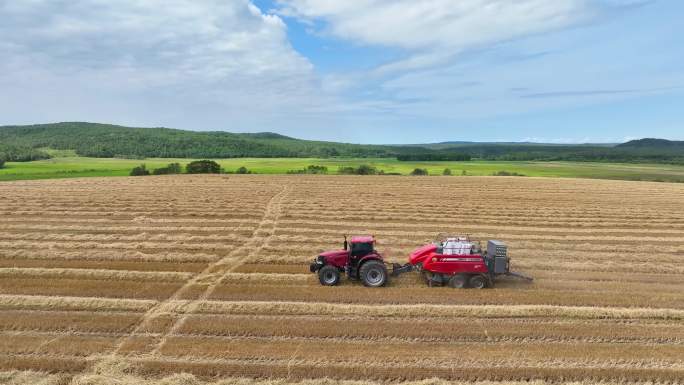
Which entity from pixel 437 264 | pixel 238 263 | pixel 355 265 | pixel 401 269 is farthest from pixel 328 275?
pixel 238 263

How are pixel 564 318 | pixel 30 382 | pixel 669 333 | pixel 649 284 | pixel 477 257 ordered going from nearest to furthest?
1. pixel 30 382
2. pixel 669 333
3. pixel 564 318
4. pixel 477 257
5. pixel 649 284

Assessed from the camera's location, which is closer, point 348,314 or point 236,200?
point 348,314

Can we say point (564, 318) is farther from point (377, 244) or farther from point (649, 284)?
point (377, 244)

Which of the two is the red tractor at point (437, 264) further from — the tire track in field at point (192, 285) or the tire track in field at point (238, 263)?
the tire track in field at point (192, 285)

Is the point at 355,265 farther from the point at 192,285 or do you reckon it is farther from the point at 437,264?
the point at 192,285

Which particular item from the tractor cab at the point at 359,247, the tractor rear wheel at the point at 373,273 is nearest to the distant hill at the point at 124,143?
the tractor cab at the point at 359,247

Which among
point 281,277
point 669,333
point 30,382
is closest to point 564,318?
point 669,333
